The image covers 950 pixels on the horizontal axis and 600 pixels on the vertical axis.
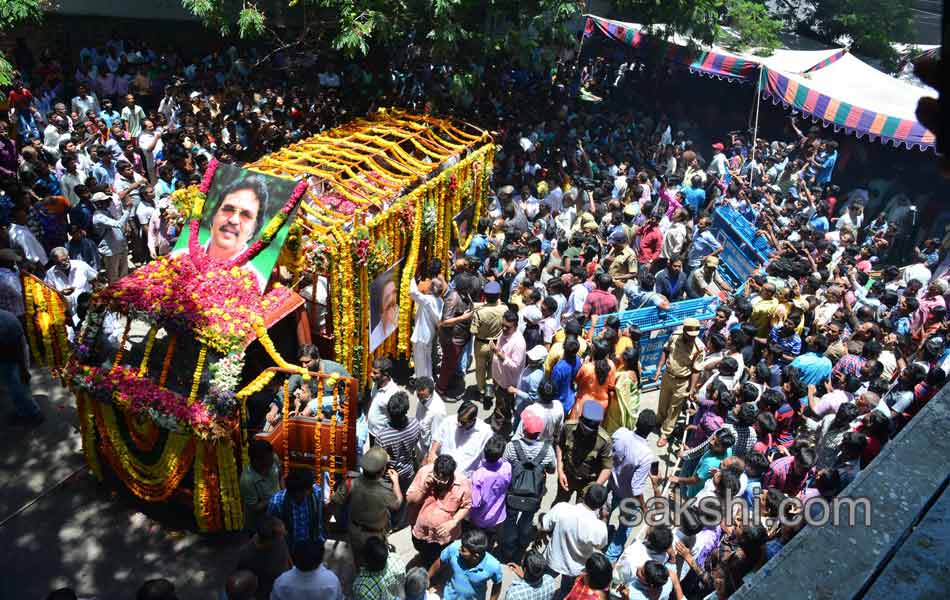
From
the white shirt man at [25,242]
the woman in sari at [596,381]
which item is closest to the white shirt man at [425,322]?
the woman in sari at [596,381]

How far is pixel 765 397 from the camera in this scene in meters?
7.05

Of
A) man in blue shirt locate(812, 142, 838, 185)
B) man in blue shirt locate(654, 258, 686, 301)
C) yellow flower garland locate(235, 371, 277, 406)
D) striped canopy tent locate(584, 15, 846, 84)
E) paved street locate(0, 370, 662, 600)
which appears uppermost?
striped canopy tent locate(584, 15, 846, 84)

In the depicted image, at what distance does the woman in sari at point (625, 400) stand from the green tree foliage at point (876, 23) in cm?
2238

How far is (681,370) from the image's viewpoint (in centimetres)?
815

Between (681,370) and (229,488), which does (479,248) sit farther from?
(229,488)

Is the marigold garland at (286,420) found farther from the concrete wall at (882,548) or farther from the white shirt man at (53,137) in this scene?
the white shirt man at (53,137)

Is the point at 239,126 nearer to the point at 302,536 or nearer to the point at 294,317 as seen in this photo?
the point at 294,317

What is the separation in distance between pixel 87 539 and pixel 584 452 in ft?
15.6

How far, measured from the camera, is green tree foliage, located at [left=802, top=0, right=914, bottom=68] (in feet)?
78.9

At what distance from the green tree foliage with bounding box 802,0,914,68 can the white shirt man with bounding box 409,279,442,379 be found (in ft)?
72.6

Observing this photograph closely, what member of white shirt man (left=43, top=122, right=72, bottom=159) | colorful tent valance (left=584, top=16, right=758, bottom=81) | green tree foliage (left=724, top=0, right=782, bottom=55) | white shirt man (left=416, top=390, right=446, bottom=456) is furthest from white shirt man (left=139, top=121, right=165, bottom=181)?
green tree foliage (left=724, top=0, right=782, bottom=55)

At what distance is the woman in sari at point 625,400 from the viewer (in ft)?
24.0

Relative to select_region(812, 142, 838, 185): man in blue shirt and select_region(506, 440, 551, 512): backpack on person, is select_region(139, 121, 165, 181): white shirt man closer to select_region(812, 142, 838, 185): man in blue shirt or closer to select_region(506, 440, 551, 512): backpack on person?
select_region(506, 440, 551, 512): backpack on person

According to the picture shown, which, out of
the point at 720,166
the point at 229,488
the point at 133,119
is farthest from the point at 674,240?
the point at 133,119
